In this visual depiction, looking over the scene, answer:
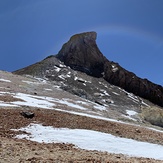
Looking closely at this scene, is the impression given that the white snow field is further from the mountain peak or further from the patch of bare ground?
the mountain peak

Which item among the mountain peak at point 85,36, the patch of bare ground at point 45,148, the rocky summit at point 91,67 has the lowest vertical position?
the patch of bare ground at point 45,148

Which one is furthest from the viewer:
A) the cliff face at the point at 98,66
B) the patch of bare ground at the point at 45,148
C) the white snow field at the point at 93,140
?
the cliff face at the point at 98,66

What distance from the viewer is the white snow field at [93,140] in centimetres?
1461

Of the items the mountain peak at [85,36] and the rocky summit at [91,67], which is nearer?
the rocky summit at [91,67]

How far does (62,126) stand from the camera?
61.4 ft

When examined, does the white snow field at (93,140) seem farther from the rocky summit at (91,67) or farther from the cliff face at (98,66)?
the cliff face at (98,66)

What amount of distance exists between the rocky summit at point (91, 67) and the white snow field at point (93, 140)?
67327 mm

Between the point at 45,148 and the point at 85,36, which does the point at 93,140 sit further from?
the point at 85,36

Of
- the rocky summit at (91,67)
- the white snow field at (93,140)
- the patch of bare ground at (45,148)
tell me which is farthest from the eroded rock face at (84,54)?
the white snow field at (93,140)

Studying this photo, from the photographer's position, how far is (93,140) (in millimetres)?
15891

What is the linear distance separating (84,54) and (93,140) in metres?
98.1

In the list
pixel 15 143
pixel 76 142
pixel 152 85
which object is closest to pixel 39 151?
pixel 15 143

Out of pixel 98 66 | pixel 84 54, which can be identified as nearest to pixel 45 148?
pixel 98 66

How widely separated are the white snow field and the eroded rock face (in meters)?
81.5
